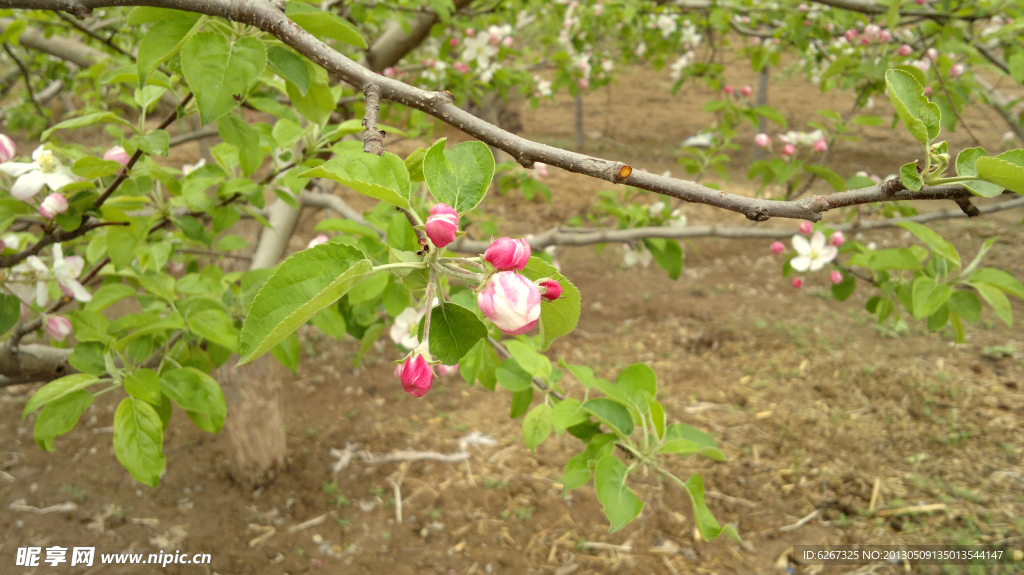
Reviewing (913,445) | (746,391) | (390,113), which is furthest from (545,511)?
(390,113)

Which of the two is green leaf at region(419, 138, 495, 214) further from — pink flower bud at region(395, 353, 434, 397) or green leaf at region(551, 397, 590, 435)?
green leaf at region(551, 397, 590, 435)

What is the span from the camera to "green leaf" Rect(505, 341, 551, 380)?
1147 millimetres

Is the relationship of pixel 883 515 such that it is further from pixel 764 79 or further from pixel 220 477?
pixel 764 79

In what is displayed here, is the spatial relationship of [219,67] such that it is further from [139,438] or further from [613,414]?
[613,414]

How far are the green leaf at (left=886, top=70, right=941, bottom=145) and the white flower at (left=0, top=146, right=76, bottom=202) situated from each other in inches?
54.0

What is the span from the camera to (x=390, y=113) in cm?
354

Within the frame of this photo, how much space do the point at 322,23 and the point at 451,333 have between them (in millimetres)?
512

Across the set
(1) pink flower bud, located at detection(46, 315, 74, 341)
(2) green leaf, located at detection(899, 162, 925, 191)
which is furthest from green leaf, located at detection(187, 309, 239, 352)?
(2) green leaf, located at detection(899, 162, 925, 191)

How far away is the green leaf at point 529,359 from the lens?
3.76 ft

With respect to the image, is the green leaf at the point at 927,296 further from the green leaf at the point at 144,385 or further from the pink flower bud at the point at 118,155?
the pink flower bud at the point at 118,155

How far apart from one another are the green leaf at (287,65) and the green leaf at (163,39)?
0.33ft

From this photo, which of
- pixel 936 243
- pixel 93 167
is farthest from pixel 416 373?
pixel 936 243

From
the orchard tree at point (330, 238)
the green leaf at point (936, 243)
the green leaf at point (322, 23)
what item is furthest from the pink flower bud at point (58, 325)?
the green leaf at point (936, 243)

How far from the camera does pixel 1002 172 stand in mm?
553
